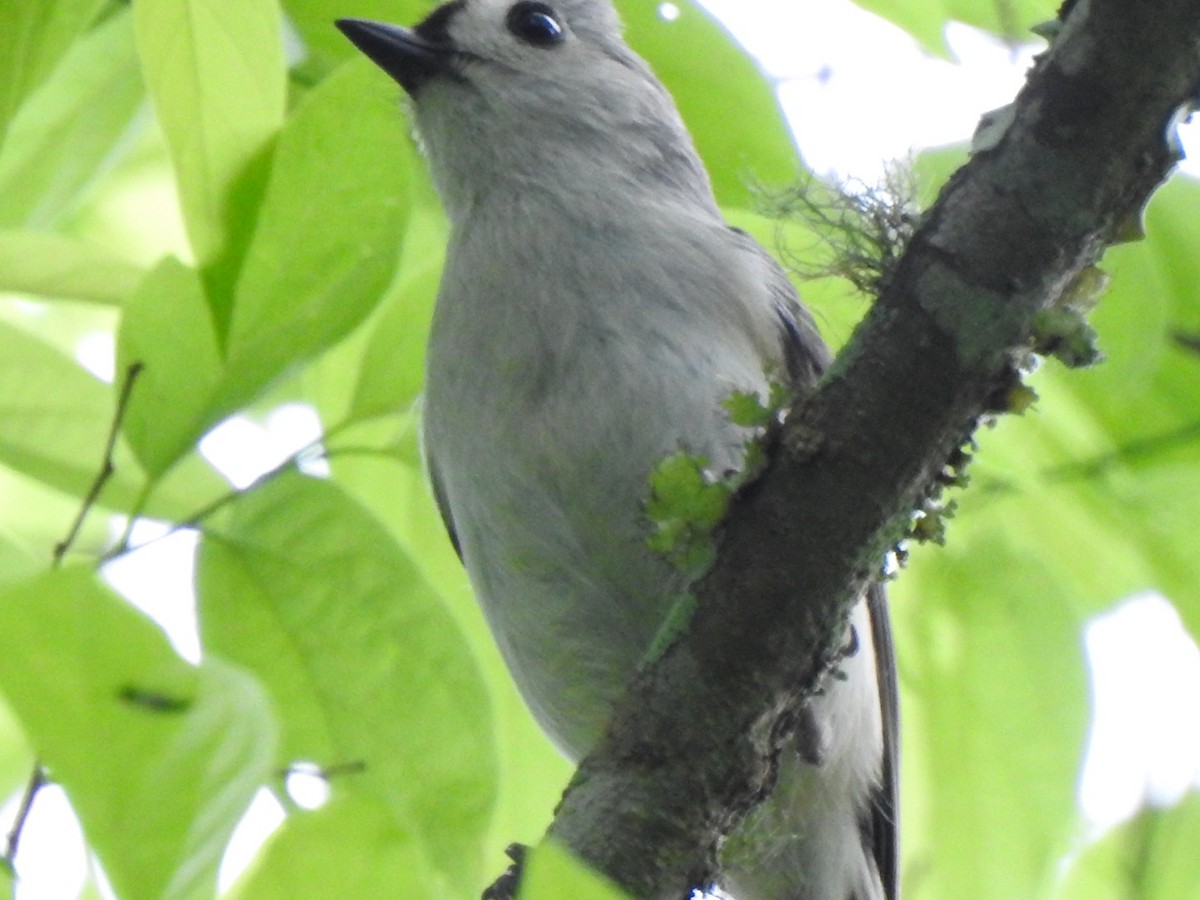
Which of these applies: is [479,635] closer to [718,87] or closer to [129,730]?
[718,87]

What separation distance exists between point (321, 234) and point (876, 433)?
78 centimetres

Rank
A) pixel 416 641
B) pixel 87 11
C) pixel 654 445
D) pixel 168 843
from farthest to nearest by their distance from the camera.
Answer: pixel 654 445, pixel 416 641, pixel 87 11, pixel 168 843

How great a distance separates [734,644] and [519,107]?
5.08ft

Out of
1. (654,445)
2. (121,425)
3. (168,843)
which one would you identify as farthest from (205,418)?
(168,843)

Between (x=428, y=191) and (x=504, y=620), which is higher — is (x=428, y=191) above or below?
above

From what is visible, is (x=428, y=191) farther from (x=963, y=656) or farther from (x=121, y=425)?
(x=963, y=656)

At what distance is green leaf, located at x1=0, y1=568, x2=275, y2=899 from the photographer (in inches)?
41.1

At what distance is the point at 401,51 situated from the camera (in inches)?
98.2

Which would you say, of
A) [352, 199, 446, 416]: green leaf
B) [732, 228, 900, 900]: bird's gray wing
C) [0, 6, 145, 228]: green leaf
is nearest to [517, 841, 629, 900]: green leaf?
[352, 199, 446, 416]: green leaf

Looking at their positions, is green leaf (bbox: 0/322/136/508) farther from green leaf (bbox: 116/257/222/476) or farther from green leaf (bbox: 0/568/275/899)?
green leaf (bbox: 0/568/275/899)

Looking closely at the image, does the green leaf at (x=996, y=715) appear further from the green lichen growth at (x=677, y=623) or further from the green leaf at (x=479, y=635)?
the green lichen growth at (x=677, y=623)

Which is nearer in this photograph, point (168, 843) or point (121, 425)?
point (168, 843)

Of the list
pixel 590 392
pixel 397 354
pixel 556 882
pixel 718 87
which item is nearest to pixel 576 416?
pixel 590 392

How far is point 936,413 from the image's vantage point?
1.42 meters
